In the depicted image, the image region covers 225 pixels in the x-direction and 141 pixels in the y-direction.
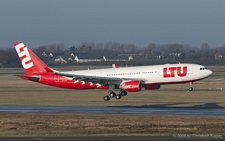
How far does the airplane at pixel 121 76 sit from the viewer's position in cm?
5231

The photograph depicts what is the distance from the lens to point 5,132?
30.3m

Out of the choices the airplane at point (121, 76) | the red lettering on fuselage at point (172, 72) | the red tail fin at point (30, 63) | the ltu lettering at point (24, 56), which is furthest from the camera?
the ltu lettering at point (24, 56)

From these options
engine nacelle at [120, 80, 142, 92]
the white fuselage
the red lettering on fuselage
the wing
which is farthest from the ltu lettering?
the red lettering on fuselage

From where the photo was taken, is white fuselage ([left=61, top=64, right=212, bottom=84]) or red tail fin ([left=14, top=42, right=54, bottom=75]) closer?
white fuselage ([left=61, top=64, right=212, bottom=84])

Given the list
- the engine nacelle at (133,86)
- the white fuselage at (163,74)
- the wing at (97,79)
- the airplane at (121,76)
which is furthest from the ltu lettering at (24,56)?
the engine nacelle at (133,86)

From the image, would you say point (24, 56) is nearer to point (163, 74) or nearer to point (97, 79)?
point (97, 79)

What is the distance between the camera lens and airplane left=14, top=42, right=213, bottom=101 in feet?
172

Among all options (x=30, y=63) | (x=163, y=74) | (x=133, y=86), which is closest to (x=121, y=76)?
(x=133, y=86)

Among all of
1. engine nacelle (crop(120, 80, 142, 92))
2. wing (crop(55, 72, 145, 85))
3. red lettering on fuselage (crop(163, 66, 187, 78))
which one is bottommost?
engine nacelle (crop(120, 80, 142, 92))

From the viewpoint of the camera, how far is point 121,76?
178 ft

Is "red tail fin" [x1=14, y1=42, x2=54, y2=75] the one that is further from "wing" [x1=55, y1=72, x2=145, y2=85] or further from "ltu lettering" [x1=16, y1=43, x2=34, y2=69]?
"wing" [x1=55, y1=72, x2=145, y2=85]

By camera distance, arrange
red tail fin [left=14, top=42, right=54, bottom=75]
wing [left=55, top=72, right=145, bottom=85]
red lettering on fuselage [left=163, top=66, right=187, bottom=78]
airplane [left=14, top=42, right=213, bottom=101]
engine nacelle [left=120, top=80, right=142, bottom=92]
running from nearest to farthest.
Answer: engine nacelle [left=120, top=80, right=142, bottom=92], red lettering on fuselage [left=163, top=66, right=187, bottom=78], airplane [left=14, top=42, right=213, bottom=101], wing [left=55, top=72, right=145, bottom=85], red tail fin [left=14, top=42, right=54, bottom=75]

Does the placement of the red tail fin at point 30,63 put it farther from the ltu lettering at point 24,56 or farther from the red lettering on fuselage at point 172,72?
the red lettering on fuselage at point 172,72

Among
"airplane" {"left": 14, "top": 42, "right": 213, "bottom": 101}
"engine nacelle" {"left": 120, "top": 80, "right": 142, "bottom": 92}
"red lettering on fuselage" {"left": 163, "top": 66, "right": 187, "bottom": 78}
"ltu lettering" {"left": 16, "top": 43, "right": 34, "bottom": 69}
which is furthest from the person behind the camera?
"ltu lettering" {"left": 16, "top": 43, "right": 34, "bottom": 69}
